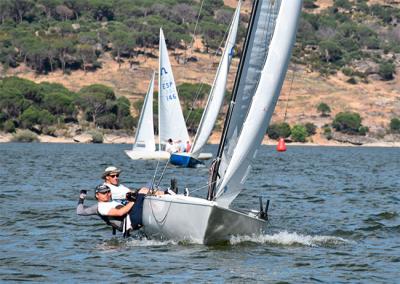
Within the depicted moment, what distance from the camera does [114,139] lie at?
108500mm

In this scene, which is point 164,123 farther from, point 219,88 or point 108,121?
point 108,121

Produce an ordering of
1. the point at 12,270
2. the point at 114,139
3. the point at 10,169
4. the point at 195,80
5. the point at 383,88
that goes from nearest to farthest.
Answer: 1. the point at 12,270
2. the point at 10,169
3. the point at 114,139
4. the point at 195,80
5. the point at 383,88

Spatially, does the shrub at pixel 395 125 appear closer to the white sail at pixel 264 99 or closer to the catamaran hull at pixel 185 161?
the catamaran hull at pixel 185 161

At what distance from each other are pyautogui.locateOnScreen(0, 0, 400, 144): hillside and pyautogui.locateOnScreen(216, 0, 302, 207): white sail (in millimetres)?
97013

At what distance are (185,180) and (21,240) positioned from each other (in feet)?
72.7

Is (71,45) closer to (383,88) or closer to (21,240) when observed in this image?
(383,88)

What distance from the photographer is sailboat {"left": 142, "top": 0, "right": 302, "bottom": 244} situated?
1922cm

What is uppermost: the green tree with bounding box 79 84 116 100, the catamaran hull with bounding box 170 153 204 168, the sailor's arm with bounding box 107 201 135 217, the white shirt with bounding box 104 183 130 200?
the white shirt with bounding box 104 183 130 200

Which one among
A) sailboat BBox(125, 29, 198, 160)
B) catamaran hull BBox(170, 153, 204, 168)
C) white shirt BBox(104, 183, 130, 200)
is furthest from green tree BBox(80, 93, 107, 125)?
white shirt BBox(104, 183, 130, 200)

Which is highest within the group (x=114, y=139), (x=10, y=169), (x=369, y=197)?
(x=369, y=197)

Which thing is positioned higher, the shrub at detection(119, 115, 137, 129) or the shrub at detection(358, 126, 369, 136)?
the shrub at detection(358, 126, 369, 136)

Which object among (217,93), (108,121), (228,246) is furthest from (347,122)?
(228,246)

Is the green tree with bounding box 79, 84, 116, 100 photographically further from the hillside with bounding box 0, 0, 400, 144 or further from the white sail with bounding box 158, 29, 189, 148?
the white sail with bounding box 158, 29, 189, 148

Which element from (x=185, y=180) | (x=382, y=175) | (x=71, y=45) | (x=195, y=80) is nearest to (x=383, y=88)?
(x=195, y=80)
